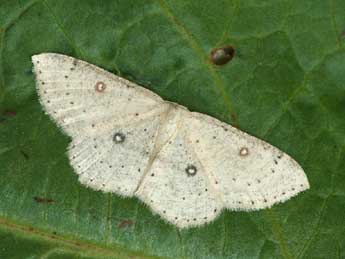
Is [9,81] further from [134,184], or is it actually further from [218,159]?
[218,159]

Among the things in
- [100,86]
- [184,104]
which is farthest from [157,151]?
[100,86]

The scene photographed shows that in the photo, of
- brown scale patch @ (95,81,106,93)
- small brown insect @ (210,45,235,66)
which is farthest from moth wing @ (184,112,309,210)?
brown scale patch @ (95,81,106,93)

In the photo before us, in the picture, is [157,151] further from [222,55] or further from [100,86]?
[222,55]

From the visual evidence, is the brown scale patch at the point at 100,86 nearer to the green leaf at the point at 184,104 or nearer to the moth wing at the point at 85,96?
the moth wing at the point at 85,96

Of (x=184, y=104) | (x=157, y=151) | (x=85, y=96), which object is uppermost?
(x=85, y=96)

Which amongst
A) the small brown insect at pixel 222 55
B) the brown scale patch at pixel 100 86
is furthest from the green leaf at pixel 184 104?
the brown scale patch at pixel 100 86

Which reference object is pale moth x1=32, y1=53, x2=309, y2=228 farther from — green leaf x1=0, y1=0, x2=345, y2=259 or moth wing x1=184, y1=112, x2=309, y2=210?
green leaf x1=0, y1=0, x2=345, y2=259
